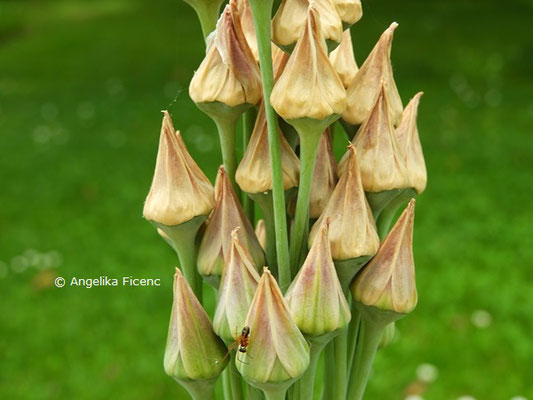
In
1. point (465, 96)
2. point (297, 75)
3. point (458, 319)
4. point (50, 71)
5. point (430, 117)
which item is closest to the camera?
point (297, 75)

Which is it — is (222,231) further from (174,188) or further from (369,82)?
(369,82)

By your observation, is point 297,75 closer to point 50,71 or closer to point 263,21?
point 263,21

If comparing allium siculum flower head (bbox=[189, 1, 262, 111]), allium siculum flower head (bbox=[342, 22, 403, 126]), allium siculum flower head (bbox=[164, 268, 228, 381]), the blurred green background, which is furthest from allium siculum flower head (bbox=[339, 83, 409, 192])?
the blurred green background

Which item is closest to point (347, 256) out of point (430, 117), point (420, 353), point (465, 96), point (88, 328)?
point (420, 353)

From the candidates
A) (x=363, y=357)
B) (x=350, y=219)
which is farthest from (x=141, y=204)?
(x=350, y=219)

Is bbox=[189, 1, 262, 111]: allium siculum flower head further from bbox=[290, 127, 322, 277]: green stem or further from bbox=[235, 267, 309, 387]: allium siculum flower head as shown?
bbox=[235, 267, 309, 387]: allium siculum flower head
